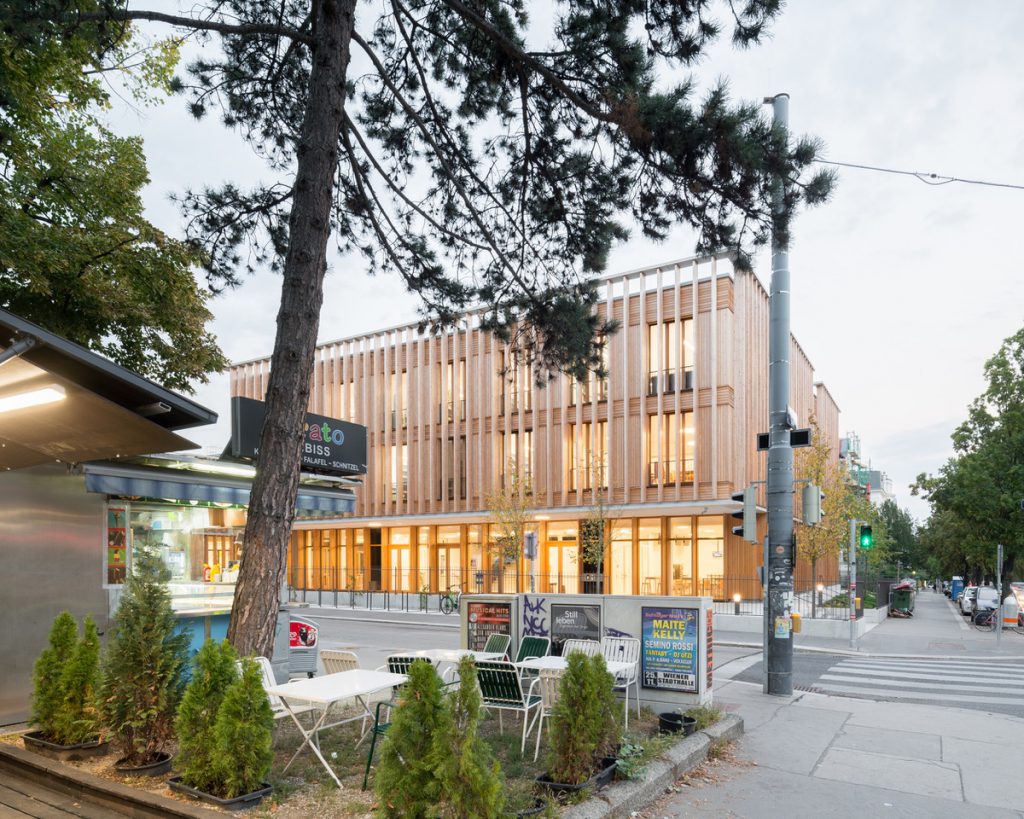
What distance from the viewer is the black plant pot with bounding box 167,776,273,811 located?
5.39 m

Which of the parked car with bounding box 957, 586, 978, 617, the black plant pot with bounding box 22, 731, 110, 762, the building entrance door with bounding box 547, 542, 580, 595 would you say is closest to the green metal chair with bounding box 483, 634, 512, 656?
the black plant pot with bounding box 22, 731, 110, 762

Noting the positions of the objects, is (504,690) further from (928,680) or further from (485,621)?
(928,680)

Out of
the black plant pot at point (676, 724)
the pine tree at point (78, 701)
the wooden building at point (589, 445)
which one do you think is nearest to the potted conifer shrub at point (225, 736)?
the pine tree at point (78, 701)

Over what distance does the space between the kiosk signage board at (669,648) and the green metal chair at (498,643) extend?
1.89 m

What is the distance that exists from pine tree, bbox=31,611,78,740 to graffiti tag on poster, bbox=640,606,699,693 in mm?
6319

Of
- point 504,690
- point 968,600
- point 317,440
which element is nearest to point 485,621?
point 504,690

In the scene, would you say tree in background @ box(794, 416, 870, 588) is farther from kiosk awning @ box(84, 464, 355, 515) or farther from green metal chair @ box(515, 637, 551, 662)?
kiosk awning @ box(84, 464, 355, 515)

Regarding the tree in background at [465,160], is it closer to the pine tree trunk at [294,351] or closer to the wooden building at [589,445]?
the pine tree trunk at [294,351]

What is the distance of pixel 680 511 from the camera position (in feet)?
109

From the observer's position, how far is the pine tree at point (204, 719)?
559 centimetres

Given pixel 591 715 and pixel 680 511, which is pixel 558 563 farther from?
pixel 591 715

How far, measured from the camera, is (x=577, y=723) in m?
6.05

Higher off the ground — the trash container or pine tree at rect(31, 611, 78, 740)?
pine tree at rect(31, 611, 78, 740)

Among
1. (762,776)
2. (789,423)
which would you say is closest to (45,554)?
(762,776)
